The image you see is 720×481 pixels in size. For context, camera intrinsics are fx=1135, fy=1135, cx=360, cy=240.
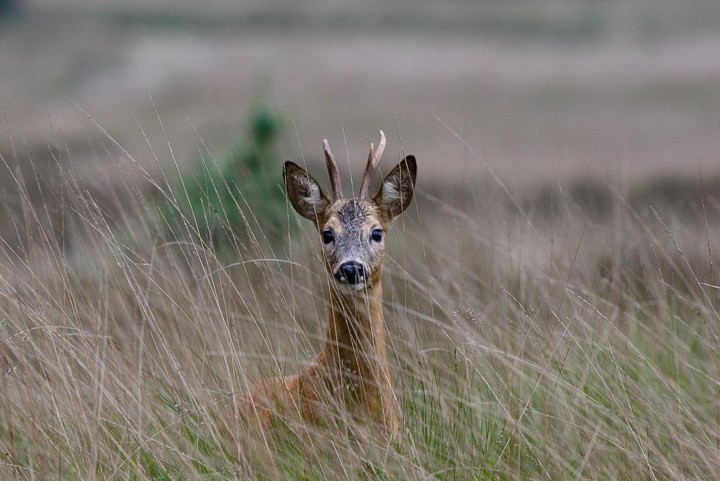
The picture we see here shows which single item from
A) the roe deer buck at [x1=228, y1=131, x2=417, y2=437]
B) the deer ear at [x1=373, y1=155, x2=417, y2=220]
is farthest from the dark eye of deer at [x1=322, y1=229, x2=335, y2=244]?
the deer ear at [x1=373, y1=155, x2=417, y2=220]

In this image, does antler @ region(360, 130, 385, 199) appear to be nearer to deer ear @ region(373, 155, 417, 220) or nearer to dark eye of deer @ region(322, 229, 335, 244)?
deer ear @ region(373, 155, 417, 220)

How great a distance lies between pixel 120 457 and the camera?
11.6ft

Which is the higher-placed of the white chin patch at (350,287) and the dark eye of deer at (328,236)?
the dark eye of deer at (328,236)

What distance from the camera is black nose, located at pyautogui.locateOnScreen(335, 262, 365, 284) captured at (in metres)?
4.03

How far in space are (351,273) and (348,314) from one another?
0.77 feet

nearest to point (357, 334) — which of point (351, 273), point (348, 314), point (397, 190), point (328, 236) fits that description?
point (348, 314)

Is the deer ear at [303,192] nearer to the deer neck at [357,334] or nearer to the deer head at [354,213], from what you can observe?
the deer head at [354,213]

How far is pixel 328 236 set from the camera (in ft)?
14.0

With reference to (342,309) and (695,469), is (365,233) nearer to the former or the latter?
(342,309)

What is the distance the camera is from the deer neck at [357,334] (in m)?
4.07

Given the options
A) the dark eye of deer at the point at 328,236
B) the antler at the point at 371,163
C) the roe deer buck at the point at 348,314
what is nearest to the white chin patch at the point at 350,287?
the roe deer buck at the point at 348,314

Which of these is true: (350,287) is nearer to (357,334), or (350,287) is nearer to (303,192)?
(357,334)

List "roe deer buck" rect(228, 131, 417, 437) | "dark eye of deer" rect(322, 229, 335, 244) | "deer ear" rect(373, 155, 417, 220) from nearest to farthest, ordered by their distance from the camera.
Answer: "roe deer buck" rect(228, 131, 417, 437) → "dark eye of deer" rect(322, 229, 335, 244) → "deer ear" rect(373, 155, 417, 220)

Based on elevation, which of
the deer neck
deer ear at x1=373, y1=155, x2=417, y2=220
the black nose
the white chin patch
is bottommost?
the deer neck
